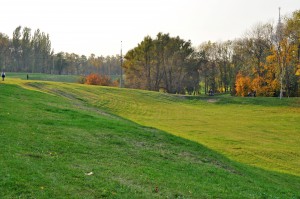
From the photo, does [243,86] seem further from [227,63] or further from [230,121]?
[230,121]

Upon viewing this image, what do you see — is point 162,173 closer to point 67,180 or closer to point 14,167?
point 67,180

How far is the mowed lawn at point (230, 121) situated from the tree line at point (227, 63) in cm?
1179

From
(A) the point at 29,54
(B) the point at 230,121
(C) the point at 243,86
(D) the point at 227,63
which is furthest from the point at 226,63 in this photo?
(A) the point at 29,54

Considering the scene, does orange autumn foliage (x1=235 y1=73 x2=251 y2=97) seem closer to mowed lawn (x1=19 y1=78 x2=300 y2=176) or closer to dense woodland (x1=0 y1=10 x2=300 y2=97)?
dense woodland (x1=0 y1=10 x2=300 y2=97)

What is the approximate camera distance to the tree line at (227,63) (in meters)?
64.5

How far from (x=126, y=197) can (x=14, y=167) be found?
3.29 meters

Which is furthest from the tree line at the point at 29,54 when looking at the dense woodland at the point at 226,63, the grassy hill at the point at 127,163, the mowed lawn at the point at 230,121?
the grassy hill at the point at 127,163

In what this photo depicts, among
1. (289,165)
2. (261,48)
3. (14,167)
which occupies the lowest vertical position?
(289,165)

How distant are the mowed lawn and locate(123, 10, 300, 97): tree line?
11.8 meters

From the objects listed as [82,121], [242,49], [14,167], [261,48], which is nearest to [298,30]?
[261,48]

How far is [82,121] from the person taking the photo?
19.8m

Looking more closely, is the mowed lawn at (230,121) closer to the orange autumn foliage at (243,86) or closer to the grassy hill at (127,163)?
the grassy hill at (127,163)

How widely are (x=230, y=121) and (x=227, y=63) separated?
5746 centimetres

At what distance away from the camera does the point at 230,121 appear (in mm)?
39031
